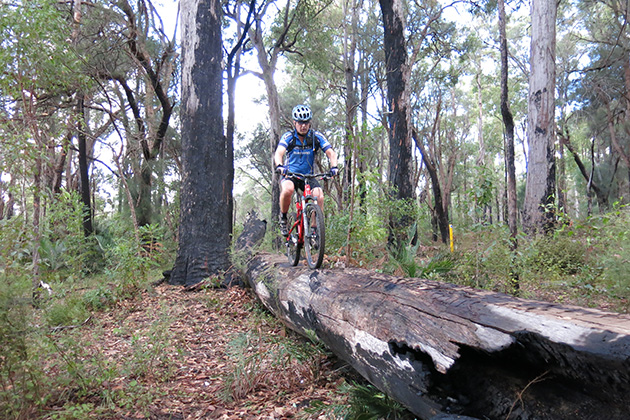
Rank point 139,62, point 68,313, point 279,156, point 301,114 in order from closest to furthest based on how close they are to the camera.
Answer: point 68,313, point 279,156, point 301,114, point 139,62

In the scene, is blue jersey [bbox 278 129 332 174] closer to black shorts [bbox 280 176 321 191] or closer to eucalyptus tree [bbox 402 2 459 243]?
black shorts [bbox 280 176 321 191]

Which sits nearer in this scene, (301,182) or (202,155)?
(301,182)

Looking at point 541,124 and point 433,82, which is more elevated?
point 433,82

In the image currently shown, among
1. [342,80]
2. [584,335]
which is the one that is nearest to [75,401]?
[584,335]

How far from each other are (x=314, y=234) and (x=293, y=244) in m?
0.81

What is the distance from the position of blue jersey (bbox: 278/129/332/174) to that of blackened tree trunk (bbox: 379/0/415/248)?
4004mm

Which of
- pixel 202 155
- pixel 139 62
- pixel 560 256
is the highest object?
pixel 139 62

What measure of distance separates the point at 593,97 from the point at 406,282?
81.2 feet

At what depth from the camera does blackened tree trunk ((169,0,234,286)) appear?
6609mm

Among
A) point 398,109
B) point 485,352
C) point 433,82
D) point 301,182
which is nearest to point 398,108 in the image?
point 398,109

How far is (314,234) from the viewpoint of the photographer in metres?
4.71

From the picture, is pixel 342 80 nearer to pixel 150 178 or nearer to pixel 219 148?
pixel 150 178

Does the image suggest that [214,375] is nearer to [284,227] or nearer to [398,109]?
[284,227]

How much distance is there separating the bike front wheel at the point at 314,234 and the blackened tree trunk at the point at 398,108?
171 inches
